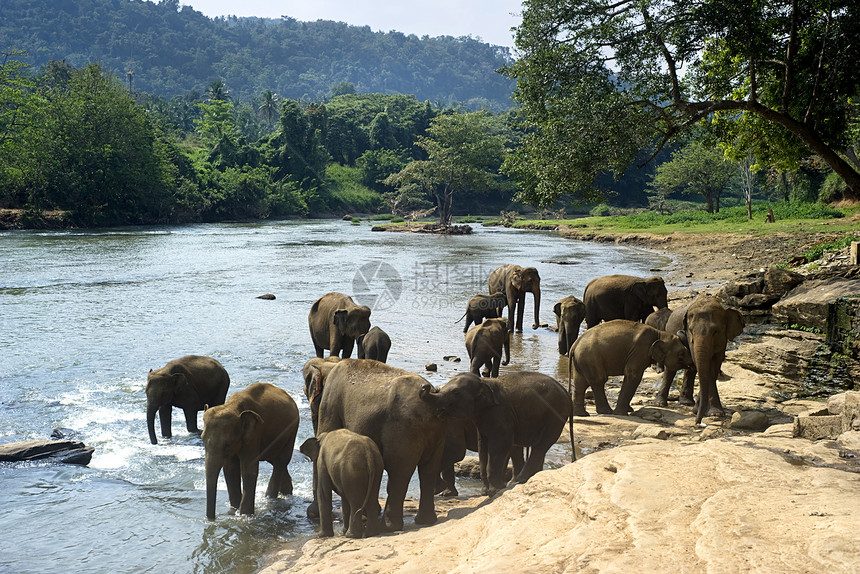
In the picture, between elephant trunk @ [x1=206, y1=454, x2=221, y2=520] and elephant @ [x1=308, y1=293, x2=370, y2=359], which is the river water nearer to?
elephant trunk @ [x1=206, y1=454, x2=221, y2=520]

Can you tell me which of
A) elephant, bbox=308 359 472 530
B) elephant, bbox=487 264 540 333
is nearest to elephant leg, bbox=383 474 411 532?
elephant, bbox=308 359 472 530

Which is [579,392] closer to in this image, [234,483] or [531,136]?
[234,483]

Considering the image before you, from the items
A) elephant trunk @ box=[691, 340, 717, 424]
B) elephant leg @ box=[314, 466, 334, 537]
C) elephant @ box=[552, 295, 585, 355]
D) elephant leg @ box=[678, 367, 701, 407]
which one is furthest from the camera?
elephant @ box=[552, 295, 585, 355]

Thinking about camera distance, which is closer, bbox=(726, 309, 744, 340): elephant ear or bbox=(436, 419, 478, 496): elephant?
bbox=(436, 419, 478, 496): elephant

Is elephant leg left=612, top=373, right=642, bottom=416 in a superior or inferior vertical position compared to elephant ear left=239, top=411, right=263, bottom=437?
inferior

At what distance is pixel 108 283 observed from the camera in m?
27.0

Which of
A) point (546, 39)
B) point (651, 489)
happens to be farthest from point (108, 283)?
point (651, 489)

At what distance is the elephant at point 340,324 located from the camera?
39.7 ft

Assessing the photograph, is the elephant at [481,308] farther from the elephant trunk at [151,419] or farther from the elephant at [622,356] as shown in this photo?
the elephant trunk at [151,419]

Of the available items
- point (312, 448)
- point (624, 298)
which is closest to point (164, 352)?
point (624, 298)

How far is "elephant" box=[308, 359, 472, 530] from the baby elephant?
0.16 m

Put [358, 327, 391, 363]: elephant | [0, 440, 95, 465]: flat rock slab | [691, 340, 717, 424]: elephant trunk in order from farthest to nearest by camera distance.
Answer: [358, 327, 391, 363]: elephant
[691, 340, 717, 424]: elephant trunk
[0, 440, 95, 465]: flat rock slab

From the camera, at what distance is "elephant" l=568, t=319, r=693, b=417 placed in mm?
9195

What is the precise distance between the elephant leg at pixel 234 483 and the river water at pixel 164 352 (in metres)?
0.12
